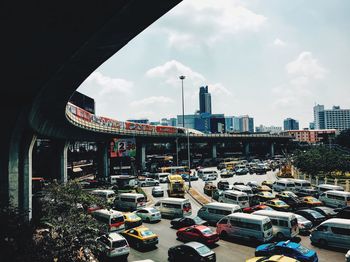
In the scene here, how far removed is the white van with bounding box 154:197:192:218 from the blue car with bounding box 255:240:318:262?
1189cm

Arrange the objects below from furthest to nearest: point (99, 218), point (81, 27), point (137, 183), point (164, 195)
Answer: point (137, 183) < point (164, 195) < point (99, 218) < point (81, 27)

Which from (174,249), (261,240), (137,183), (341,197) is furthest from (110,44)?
(137,183)

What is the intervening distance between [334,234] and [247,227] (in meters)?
5.54

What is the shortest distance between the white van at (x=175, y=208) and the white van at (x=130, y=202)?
3.46 metres

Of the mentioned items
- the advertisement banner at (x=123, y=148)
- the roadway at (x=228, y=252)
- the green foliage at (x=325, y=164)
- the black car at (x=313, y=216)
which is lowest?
the roadway at (x=228, y=252)

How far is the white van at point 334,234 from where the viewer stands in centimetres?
Answer: 1888

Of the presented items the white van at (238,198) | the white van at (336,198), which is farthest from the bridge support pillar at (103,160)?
the white van at (336,198)

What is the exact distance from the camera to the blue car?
15.5 metres

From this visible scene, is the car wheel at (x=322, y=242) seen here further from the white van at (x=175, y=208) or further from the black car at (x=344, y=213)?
the white van at (x=175, y=208)

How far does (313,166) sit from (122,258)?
40697 millimetres

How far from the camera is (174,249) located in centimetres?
1766

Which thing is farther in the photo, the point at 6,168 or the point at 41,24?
the point at 6,168

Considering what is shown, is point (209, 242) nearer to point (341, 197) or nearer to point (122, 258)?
point (122, 258)

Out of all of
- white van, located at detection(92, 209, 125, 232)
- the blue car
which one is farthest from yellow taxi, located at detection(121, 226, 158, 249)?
the blue car
